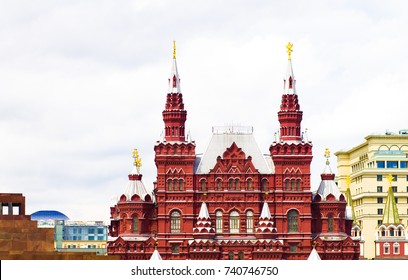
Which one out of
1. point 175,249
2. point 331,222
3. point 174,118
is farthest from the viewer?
point 331,222

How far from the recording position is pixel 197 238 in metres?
144

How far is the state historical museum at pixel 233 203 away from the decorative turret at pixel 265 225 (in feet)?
0.35

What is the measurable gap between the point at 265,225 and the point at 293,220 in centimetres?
446

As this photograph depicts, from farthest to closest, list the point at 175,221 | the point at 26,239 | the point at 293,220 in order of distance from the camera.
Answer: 1. the point at 293,220
2. the point at 175,221
3. the point at 26,239

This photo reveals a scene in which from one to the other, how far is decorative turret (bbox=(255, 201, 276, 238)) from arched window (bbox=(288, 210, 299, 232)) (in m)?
3.09

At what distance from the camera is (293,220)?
147 m

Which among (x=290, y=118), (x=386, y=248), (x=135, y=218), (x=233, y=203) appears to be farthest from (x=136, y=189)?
(x=386, y=248)

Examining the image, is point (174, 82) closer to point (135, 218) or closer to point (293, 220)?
point (135, 218)

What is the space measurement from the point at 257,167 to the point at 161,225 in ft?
40.6

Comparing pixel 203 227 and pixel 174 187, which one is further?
pixel 174 187

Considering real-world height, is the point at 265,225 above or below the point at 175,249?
above

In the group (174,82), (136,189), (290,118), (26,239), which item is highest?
(174,82)
